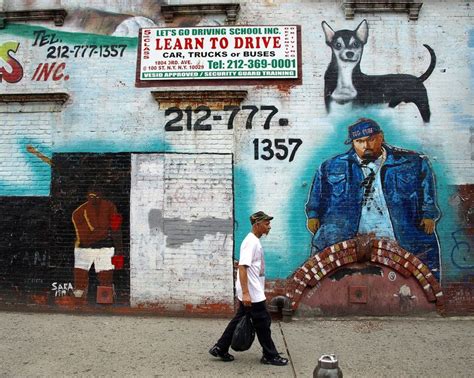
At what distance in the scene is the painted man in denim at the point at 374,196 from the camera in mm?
7180

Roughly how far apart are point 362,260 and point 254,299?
2.81 m

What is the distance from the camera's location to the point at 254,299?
4953 mm

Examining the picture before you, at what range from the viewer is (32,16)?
7.86 m

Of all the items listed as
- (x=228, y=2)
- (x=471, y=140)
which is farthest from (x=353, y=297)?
(x=228, y=2)

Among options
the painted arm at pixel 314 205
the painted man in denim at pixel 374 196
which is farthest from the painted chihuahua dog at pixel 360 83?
the painted arm at pixel 314 205

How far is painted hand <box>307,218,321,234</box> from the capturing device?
726 cm

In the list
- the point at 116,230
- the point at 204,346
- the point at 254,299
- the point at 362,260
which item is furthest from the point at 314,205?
the point at 116,230

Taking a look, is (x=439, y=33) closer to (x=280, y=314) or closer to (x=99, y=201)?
(x=280, y=314)

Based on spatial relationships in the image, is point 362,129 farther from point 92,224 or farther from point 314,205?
point 92,224

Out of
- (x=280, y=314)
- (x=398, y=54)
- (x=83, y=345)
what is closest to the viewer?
(x=83, y=345)

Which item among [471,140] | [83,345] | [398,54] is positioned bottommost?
[83,345]

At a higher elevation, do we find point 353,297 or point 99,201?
point 99,201

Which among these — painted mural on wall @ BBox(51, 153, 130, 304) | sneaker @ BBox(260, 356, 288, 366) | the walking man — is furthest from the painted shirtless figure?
sneaker @ BBox(260, 356, 288, 366)

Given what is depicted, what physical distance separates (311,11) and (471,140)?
3357mm
